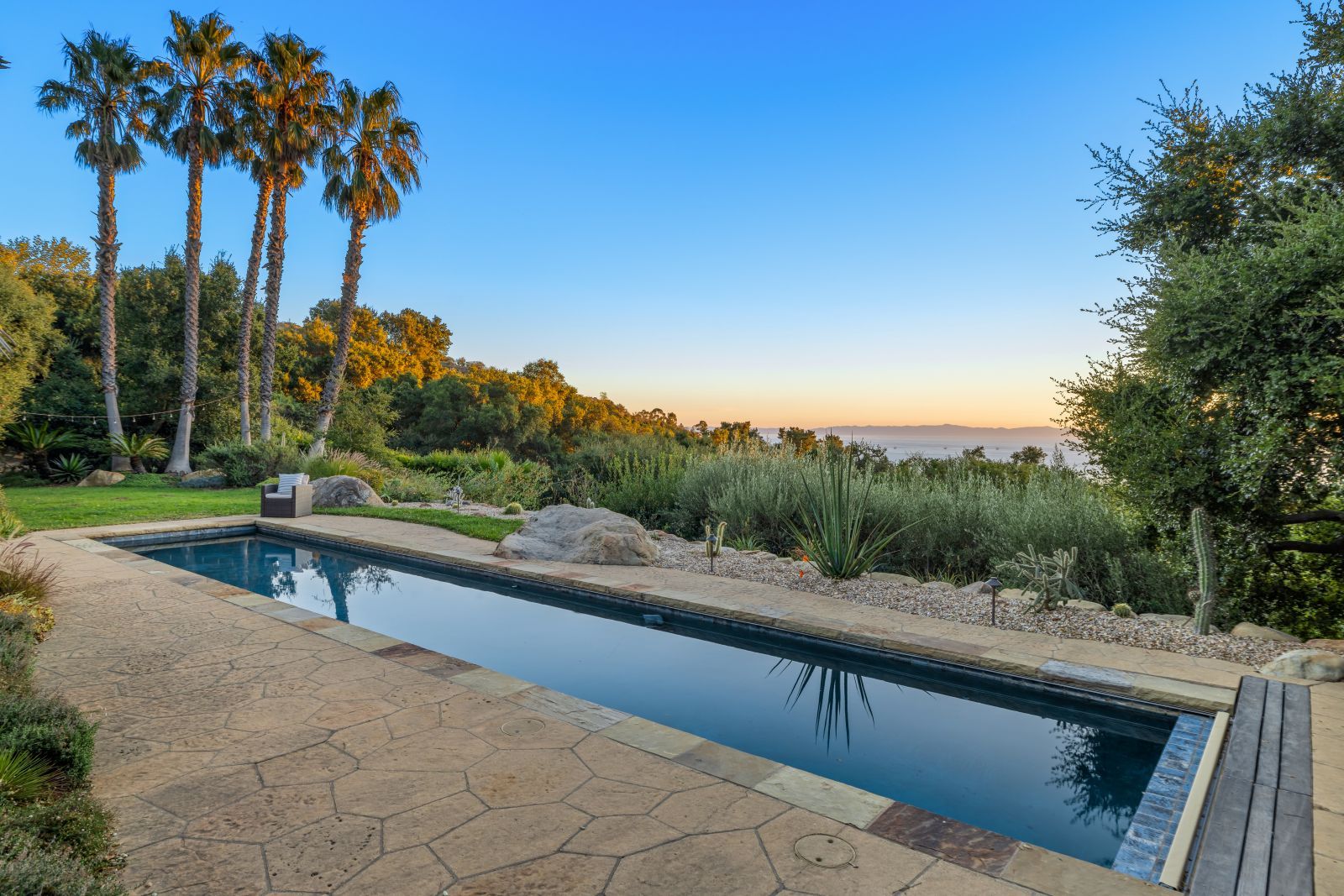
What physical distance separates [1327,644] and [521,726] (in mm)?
4516

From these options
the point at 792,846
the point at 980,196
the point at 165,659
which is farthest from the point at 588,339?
the point at 792,846

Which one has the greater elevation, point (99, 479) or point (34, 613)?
point (99, 479)

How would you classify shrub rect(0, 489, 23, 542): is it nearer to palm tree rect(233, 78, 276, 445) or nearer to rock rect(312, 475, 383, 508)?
rock rect(312, 475, 383, 508)

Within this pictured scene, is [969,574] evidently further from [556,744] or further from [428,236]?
[428,236]

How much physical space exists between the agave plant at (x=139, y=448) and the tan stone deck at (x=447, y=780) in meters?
13.9

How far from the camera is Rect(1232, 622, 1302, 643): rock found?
13.0ft

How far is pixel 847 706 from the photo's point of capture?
3.73 metres

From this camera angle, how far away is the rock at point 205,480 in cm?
1394

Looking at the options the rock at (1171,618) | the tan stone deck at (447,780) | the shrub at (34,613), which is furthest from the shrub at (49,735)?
the rock at (1171,618)

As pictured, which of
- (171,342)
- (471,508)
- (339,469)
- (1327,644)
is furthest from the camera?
(171,342)

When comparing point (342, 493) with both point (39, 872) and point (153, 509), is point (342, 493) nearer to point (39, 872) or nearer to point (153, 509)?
point (153, 509)

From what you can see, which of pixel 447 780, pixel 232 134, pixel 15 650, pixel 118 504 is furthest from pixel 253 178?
pixel 447 780

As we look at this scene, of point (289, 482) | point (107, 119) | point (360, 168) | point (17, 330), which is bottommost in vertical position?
point (289, 482)

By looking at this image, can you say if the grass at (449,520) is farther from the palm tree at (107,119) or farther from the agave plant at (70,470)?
the palm tree at (107,119)
